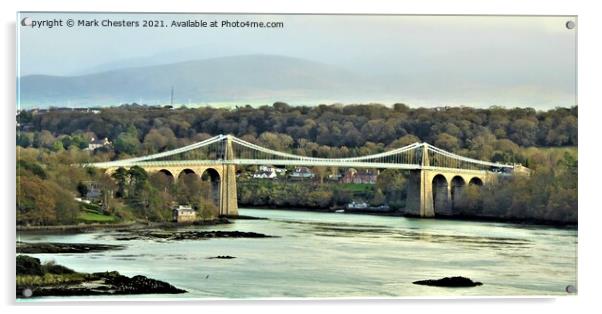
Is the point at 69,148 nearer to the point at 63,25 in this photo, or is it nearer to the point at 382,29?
the point at 63,25

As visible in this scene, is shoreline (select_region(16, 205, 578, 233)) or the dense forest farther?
the dense forest

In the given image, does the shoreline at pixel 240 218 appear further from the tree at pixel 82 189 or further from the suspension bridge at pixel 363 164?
the tree at pixel 82 189

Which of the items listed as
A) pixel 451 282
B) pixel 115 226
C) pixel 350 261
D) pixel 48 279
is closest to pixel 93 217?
pixel 115 226

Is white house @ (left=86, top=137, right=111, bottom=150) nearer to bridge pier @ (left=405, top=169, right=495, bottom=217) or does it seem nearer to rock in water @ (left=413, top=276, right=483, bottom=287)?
bridge pier @ (left=405, top=169, right=495, bottom=217)

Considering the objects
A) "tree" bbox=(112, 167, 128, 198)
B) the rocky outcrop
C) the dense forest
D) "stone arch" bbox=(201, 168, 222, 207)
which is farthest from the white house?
"stone arch" bbox=(201, 168, 222, 207)

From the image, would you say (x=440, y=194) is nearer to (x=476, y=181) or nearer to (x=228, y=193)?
(x=476, y=181)
